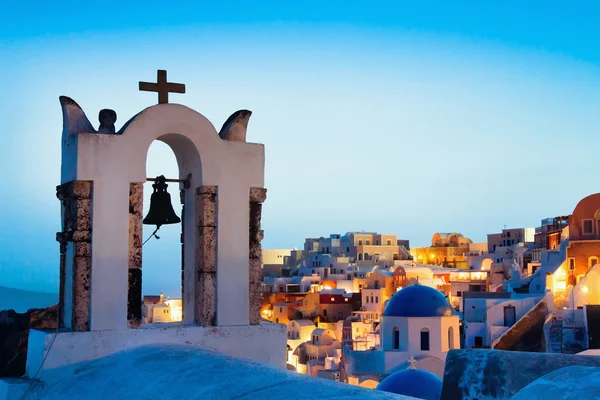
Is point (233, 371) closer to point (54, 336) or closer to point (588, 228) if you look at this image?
point (54, 336)

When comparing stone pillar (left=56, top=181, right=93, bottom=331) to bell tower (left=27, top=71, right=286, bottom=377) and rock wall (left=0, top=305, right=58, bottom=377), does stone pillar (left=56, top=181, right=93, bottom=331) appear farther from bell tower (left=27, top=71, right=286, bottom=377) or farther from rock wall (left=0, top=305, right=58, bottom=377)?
rock wall (left=0, top=305, right=58, bottom=377)

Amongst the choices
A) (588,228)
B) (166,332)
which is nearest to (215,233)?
(166,332)

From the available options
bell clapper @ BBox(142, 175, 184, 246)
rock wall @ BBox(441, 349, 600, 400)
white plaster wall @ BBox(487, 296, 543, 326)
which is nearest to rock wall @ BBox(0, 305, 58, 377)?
bell clapper @ BBox(142, 175, 184, 246)

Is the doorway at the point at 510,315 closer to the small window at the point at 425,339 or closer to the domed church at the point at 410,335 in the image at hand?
the domed church at the point at 410,335

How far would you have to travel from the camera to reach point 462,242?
76.4 m

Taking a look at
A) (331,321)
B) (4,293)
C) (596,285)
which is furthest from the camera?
(4,293)

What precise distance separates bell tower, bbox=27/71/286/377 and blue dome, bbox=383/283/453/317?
869 inches

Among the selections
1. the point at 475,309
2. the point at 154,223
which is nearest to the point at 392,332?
the point at 475,309

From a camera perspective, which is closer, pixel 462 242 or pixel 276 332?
pixel 276 332

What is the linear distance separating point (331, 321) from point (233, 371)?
46542 millimetres

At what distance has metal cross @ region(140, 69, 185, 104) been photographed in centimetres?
555

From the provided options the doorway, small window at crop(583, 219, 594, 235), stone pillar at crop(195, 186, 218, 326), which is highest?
small window at crop(583, 219, 594, 235)

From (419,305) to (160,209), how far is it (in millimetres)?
22350

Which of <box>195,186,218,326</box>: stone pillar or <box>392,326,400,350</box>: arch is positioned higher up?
<box>195,186,218,326</box>: stone pillar
